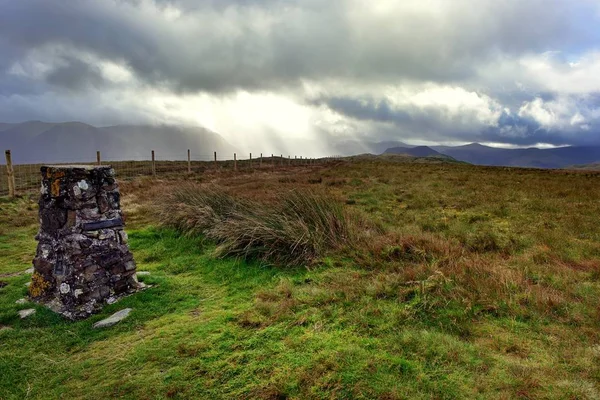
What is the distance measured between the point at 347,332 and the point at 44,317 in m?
4.46

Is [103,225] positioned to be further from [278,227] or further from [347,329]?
[347,329]

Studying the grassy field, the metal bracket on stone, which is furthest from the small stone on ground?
the metal bracket on stone

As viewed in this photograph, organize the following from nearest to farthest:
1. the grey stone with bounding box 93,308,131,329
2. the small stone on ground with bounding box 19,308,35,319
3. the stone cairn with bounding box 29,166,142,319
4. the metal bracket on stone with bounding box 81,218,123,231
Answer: the grey stone with bounding box 93,308,131,329
the small stone on ground with bounding box 19,308,35,319
the stone cairn with bounding box 29,166,142,319
the metal bracket on stone with bounding box 81,218,123,231

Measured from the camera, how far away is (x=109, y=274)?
5539 mm

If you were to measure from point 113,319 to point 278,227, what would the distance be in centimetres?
367

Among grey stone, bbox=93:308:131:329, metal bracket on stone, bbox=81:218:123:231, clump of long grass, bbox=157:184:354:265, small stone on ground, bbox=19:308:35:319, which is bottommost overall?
grey stone, bbox=93:308:131:329

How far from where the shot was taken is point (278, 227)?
749cm

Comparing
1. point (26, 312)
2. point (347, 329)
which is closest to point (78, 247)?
point (26, 312)

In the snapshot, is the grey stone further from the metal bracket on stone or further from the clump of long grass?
the clump of long grass

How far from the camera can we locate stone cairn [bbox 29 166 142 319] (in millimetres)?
5152

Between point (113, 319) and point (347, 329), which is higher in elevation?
point (347, 329)

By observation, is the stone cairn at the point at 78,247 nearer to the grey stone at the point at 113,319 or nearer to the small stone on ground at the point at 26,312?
the small stone on ground at the point at 26,312

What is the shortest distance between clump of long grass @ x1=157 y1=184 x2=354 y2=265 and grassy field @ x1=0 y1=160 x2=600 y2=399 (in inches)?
12.0

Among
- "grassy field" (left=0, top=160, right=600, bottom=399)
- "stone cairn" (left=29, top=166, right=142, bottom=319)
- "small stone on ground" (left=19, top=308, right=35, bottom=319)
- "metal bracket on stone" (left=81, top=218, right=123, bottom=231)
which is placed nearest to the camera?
"grassy field" (left=0, top=160, right=600, bottom=399)
